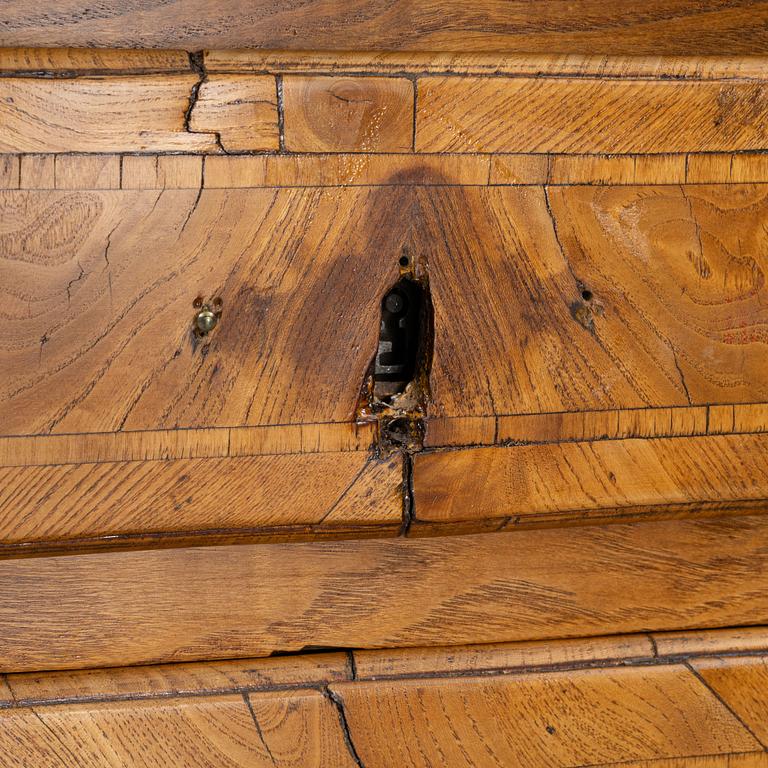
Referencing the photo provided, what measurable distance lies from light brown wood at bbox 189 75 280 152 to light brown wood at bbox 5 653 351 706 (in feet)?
1.32

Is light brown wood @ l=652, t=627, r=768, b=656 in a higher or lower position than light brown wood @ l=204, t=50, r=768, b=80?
lower

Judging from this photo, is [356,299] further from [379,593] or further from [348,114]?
[379,593]

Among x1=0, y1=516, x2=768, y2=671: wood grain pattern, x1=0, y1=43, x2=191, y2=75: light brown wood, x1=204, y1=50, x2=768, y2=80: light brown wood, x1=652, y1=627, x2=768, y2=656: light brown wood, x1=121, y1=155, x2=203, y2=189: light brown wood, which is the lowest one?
x1=652, y1=627, x2=768, y2=656: light brown wood

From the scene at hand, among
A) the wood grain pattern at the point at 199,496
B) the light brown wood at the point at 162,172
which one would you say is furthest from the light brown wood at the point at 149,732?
the light brown wood at the point at 162,172

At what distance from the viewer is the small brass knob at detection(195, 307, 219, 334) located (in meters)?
0.62

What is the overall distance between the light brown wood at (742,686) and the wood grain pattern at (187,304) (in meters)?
0.39

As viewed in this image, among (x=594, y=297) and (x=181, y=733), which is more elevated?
(x=594, y=297)

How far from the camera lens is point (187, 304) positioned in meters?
0.62

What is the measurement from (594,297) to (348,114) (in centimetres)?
23

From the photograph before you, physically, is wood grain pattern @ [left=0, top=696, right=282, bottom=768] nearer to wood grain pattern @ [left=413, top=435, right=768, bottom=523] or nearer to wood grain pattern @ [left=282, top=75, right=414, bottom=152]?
wood grain pattern @ [left=413, top=435, right=768, bottom=523]

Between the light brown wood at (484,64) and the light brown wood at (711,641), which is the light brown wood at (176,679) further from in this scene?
the light brown wood at (484,64)

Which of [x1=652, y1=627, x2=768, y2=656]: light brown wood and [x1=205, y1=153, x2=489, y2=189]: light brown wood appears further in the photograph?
[x1=652, y1=627, x2=768, y2=656]: light brown wood

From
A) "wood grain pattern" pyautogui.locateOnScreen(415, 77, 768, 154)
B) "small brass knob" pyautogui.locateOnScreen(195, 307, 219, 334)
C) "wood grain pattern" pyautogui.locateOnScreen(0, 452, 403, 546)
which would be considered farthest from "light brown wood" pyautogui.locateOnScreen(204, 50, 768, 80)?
"wood grain pattern" pyautogui.locateOnScreen(0, 452, 403, 546)

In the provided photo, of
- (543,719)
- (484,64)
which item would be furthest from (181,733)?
(484,64)
